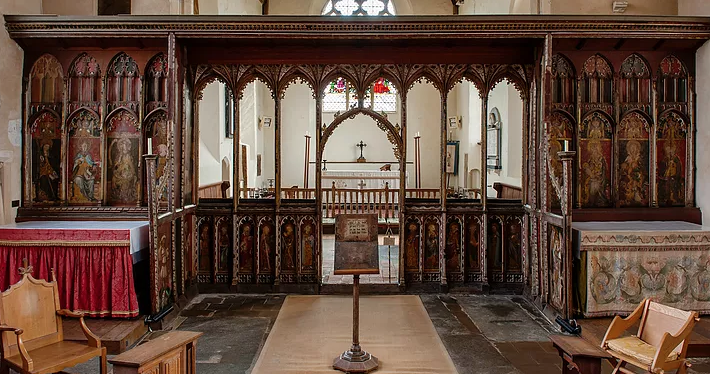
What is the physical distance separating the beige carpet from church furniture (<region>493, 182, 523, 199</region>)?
2.90 metres

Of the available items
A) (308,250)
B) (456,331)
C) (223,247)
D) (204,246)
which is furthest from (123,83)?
(456,331)

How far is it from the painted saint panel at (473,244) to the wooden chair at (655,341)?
11.4ft

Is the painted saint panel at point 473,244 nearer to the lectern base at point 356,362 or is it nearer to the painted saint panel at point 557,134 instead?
the painted saint panel at point 557,134

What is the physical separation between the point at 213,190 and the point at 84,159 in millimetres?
3095

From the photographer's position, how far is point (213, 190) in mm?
10062

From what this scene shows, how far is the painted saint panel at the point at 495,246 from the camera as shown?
25.2 ft

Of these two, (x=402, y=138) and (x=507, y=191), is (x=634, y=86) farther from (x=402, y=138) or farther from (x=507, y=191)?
(x=507, y=191)

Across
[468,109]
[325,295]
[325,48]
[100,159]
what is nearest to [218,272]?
[325,295]

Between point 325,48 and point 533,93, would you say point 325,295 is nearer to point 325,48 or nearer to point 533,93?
point 325,48

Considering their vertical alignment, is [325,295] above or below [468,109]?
below

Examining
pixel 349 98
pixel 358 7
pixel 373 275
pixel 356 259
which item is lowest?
pixel 373 275

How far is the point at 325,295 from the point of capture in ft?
24.5

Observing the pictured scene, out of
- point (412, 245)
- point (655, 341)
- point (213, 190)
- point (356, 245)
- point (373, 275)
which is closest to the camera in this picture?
point (655, 341)

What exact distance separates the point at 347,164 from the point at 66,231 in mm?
11566
